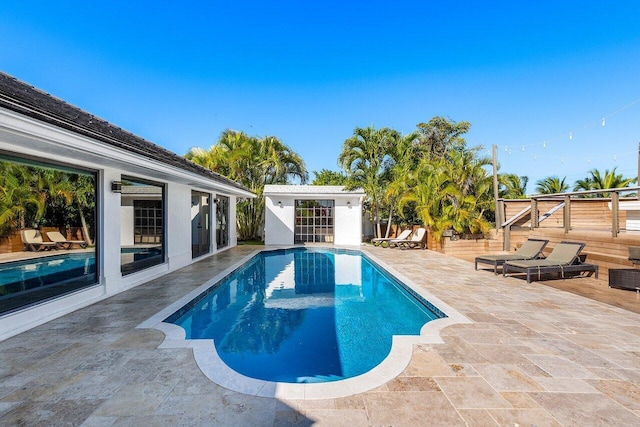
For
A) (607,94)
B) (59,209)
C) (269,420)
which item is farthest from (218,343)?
(607,94)

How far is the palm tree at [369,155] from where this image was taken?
1725 centimetres

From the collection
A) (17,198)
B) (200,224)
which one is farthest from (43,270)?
(200,224)

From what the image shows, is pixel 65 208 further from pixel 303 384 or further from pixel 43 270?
pixel 303 384

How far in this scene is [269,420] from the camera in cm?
258

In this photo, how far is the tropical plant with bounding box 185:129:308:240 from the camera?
1730cm

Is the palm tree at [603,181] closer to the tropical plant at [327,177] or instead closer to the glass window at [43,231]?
the tropical plant at [327,177]

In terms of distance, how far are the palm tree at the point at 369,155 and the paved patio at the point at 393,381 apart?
41.1 ft

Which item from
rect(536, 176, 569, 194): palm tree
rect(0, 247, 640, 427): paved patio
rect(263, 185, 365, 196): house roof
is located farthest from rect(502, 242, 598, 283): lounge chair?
rect(536, 176, 569, 194): palm tree

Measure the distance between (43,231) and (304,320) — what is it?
5287 mm

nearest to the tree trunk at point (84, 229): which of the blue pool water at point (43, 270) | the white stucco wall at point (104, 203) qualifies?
the white stucco wall at point (104, 203)

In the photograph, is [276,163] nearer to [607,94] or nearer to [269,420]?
[269,420]

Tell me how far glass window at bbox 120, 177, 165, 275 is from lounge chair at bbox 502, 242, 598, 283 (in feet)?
33.2

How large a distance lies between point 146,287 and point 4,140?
4.15m

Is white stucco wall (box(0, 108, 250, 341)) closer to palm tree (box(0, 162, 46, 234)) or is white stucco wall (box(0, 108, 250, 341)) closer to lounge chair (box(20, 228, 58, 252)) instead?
palm tree (box(0, 162, 46, 234))
